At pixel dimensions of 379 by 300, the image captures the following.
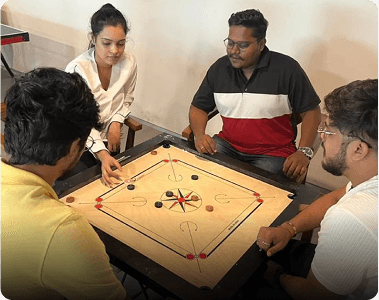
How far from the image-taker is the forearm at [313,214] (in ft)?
5.30

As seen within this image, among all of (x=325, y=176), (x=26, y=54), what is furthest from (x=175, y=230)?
(x=26, y=54)

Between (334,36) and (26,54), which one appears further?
(26,54)

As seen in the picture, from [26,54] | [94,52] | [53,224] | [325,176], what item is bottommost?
[325,176]

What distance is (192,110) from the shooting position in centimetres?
→ 266

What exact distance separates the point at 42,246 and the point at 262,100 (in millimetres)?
1828

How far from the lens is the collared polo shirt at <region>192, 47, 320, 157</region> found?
242 cm

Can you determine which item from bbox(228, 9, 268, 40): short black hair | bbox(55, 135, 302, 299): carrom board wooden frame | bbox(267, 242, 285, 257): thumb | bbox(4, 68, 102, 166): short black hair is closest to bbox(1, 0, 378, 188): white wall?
bbox(228, 9, 268, 40): short black hair

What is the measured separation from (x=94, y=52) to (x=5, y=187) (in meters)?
1.61

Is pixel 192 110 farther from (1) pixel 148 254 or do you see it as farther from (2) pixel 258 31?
(1) pixel 148 254

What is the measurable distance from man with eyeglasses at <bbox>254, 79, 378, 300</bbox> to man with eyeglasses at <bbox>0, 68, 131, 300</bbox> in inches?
25.6

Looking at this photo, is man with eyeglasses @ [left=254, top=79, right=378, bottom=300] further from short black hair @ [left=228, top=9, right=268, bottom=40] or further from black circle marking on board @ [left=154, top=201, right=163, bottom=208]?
short black hair @ [left=228, top=9, right=268, bottom=40]

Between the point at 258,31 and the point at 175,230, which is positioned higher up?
the point at 258,31

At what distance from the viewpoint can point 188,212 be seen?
1694mm

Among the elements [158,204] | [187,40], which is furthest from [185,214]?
[187,40]
